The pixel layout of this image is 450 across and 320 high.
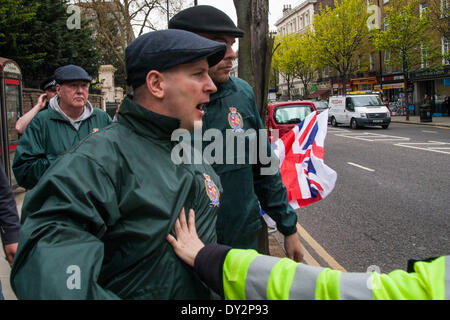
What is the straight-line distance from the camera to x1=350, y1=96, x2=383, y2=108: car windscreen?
24.5m

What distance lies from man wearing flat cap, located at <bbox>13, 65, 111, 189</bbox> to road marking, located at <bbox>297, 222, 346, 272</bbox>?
2756 mm

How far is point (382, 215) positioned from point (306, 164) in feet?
10.6

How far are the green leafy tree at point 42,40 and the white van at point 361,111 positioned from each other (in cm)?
1483

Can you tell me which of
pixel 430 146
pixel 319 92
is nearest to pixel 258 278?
pixel 430 146

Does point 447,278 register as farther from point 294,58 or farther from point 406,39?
point 294,58

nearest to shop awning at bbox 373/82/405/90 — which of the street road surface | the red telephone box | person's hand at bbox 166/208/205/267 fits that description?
the street road surface

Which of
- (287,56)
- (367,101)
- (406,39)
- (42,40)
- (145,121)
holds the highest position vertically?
(287,56)

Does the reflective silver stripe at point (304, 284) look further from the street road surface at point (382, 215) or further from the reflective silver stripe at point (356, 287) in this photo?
the street road surface at point (382, 215)

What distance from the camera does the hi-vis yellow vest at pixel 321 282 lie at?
1049mm

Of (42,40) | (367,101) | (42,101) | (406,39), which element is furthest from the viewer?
(406,39)

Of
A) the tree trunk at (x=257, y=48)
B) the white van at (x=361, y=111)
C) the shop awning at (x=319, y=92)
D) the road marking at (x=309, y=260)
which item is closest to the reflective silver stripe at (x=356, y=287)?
the tree trunk at (x=257, y=48)

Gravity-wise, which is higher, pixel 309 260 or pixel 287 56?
pixel 287 56

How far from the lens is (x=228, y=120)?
2293 mm
